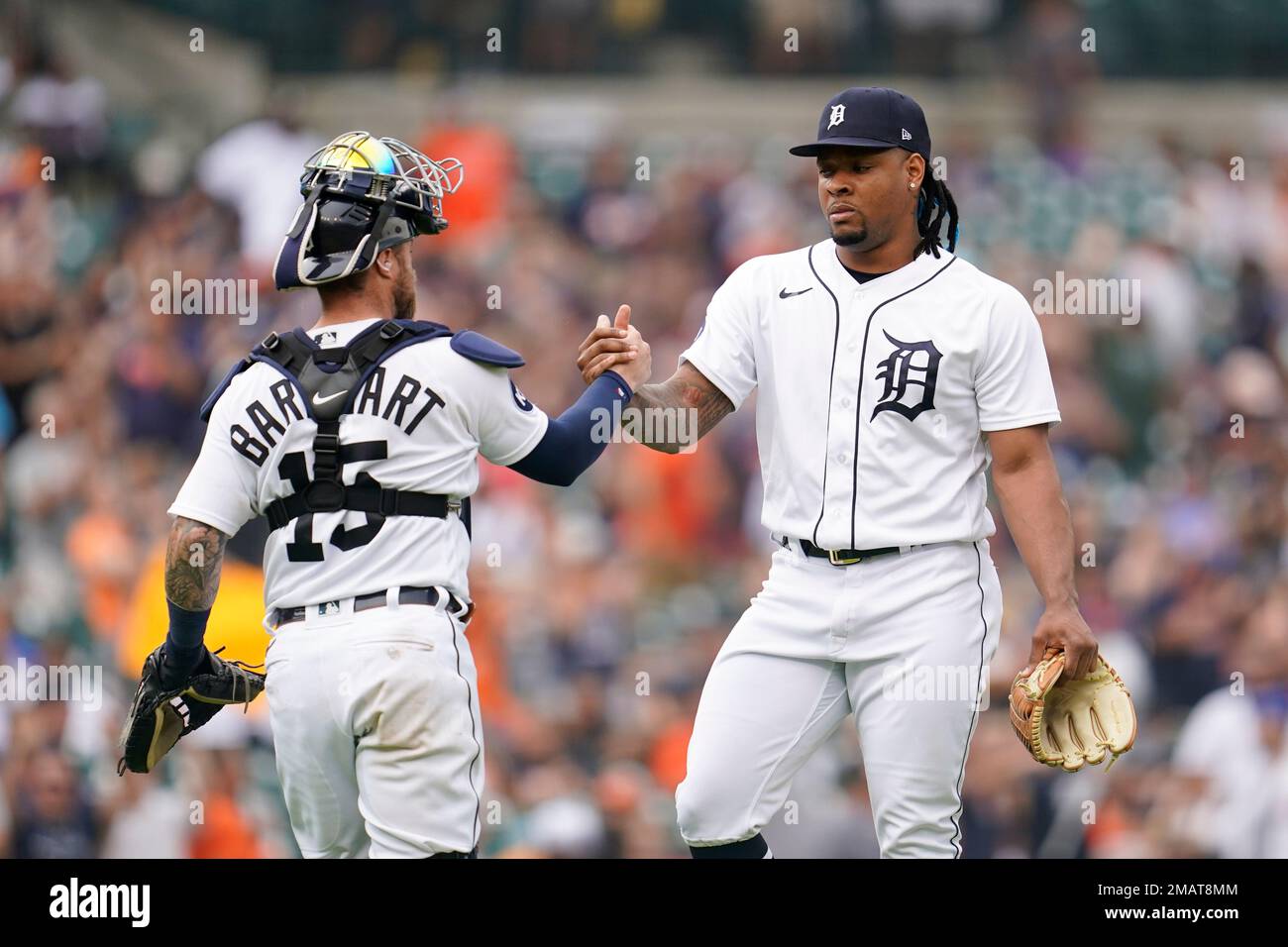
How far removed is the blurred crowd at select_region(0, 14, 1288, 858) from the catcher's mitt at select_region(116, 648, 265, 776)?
305 cm

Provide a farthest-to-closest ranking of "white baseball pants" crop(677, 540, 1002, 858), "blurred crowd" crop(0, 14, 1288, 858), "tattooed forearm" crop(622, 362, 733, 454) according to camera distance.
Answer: "blurred crowd" crop(0, 14, 1288, 858) < "tattooed forearm" crop(622, 362, 733, 454) < "white baseball pants" crop(677, 540, 1002, 858)

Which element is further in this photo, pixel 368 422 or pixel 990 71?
pixel 990 71

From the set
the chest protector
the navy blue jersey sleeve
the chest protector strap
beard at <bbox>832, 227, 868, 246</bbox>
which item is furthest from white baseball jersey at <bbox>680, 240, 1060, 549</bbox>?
the chest protector strap

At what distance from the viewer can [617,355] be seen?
5188mm

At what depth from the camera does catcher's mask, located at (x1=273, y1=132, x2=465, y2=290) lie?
4715 millimetres

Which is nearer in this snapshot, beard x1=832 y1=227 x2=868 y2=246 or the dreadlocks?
beard x1=832 y1=227 x2=868 y2=246

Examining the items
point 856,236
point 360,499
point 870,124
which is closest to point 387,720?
point 360,499

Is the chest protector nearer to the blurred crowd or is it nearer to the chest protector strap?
the chest protector strap

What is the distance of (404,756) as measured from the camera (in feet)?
14.9

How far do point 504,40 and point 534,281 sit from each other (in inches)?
107

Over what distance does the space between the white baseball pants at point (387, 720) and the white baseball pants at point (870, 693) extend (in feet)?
2.21

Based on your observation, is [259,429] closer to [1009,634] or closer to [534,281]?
[1009,634]

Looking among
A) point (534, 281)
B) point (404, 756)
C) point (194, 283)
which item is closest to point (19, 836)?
point (194, 283)

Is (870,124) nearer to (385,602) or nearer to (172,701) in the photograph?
(385,602)
